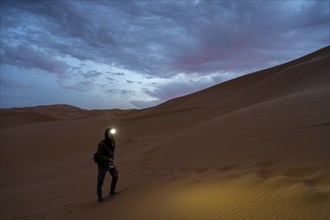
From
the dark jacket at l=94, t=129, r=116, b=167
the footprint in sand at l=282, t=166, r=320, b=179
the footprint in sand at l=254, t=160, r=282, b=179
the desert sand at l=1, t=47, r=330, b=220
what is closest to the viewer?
the desert sand at l=1, t=47, r=330, b=220

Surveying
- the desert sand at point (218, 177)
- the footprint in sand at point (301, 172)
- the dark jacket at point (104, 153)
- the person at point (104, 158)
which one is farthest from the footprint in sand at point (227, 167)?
the dark jacket at point (104, 153)

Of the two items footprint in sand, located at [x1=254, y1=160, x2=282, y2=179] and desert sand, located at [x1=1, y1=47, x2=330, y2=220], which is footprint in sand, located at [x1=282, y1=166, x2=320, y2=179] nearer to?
desert sand, located at [x1=1, y1=47, x2=330, y2=220]

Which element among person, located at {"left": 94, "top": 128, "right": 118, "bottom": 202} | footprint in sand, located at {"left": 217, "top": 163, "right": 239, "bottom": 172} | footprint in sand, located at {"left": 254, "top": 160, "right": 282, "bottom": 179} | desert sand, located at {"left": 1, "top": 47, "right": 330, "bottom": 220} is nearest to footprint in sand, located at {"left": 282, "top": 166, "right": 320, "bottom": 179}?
desert sand, located at {"left": 1, "top": 47, "right": 330, "bottom": 220}

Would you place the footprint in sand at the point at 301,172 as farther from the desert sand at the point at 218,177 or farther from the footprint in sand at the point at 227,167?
the footprint in sand at the point at 227,167

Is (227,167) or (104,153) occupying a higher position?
(104,153)

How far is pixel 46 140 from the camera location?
23953 millimetres

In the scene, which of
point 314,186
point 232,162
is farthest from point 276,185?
point 232,162

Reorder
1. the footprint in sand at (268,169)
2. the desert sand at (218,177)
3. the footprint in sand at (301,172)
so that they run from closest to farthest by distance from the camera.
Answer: the desert sand at (218,177), the footprint in sand at (301,172), the footprint in sand at (268,169)

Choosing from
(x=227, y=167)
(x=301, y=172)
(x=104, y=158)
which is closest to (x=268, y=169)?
(x=301, y=172)

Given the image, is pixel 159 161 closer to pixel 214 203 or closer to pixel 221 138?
pixel 221 138

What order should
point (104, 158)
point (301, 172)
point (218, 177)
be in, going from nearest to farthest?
1. point (301, 172)
2. point (218, 177)
3. point (104, 158)

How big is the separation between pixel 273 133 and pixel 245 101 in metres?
15.2

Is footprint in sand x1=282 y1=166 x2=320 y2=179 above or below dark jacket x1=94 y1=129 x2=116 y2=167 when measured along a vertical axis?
→ below

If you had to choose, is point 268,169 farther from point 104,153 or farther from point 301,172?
point 104,153
